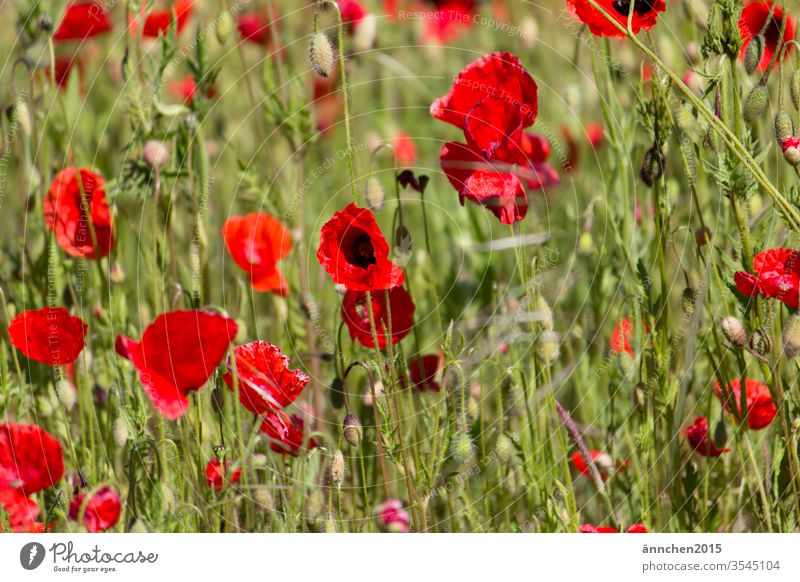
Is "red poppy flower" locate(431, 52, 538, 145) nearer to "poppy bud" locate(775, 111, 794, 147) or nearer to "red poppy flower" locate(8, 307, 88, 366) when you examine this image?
"poppy bud" locate(775, 111, 794, 147)

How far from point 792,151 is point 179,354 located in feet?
1.84

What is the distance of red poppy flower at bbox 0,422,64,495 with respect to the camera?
100 cm

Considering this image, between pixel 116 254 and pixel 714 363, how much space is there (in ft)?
2.08

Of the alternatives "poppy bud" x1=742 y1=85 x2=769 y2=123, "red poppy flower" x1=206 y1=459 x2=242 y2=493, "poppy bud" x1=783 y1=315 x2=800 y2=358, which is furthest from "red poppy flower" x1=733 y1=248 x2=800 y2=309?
"red poppy flower" x1=206 y1=459 x2=242 y2=493

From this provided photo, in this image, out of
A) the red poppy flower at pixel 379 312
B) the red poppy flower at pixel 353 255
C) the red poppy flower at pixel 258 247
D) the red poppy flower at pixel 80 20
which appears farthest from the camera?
the red poppy flower at pixel 80 20

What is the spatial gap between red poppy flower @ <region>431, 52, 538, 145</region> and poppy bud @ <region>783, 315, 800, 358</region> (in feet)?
0.96

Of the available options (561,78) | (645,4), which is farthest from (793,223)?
(561,78)

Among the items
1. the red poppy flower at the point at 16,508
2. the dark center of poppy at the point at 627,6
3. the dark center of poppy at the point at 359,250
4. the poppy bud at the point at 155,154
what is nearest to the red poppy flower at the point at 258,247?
the poppy bud at the point at 155,154

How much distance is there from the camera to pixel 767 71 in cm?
92

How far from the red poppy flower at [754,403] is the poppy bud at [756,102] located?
0.81ft

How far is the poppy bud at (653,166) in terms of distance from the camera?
0.96 m

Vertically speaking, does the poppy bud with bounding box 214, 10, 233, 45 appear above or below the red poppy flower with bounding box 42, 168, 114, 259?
above

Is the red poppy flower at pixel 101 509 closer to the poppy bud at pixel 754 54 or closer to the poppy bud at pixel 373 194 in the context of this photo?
the poppy bud at pixel 373 194
